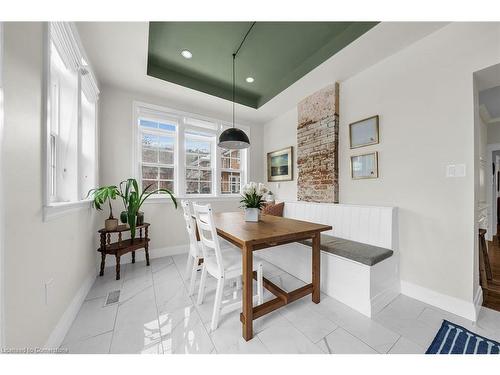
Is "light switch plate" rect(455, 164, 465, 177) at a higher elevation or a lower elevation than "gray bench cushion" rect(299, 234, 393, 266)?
higher

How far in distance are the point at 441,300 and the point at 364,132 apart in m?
1.94

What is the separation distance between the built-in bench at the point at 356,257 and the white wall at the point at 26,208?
7.32 feet

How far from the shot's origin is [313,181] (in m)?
3.02

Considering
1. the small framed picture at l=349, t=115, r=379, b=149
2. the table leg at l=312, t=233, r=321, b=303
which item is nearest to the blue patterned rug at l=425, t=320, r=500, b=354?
the table leg at l=312, t=233, r=321, b=303

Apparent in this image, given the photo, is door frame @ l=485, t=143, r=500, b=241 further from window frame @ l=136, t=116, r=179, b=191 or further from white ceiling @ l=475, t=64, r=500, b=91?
window frame @ l=136, t=116, r=179, b=191

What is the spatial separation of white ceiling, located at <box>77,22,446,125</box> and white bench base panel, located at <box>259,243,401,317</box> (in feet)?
7.43

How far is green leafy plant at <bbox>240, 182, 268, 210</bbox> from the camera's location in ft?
6.72

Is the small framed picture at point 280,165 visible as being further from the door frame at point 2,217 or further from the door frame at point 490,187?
the door frame at point 490,187

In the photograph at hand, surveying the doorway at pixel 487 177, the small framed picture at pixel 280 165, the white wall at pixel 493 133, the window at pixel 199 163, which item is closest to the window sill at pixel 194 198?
the window at pixel 199 163

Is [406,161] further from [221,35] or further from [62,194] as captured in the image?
[62,194]

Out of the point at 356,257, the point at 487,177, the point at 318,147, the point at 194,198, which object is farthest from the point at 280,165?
the point at 487,177

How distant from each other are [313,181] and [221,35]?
233 centimetres
